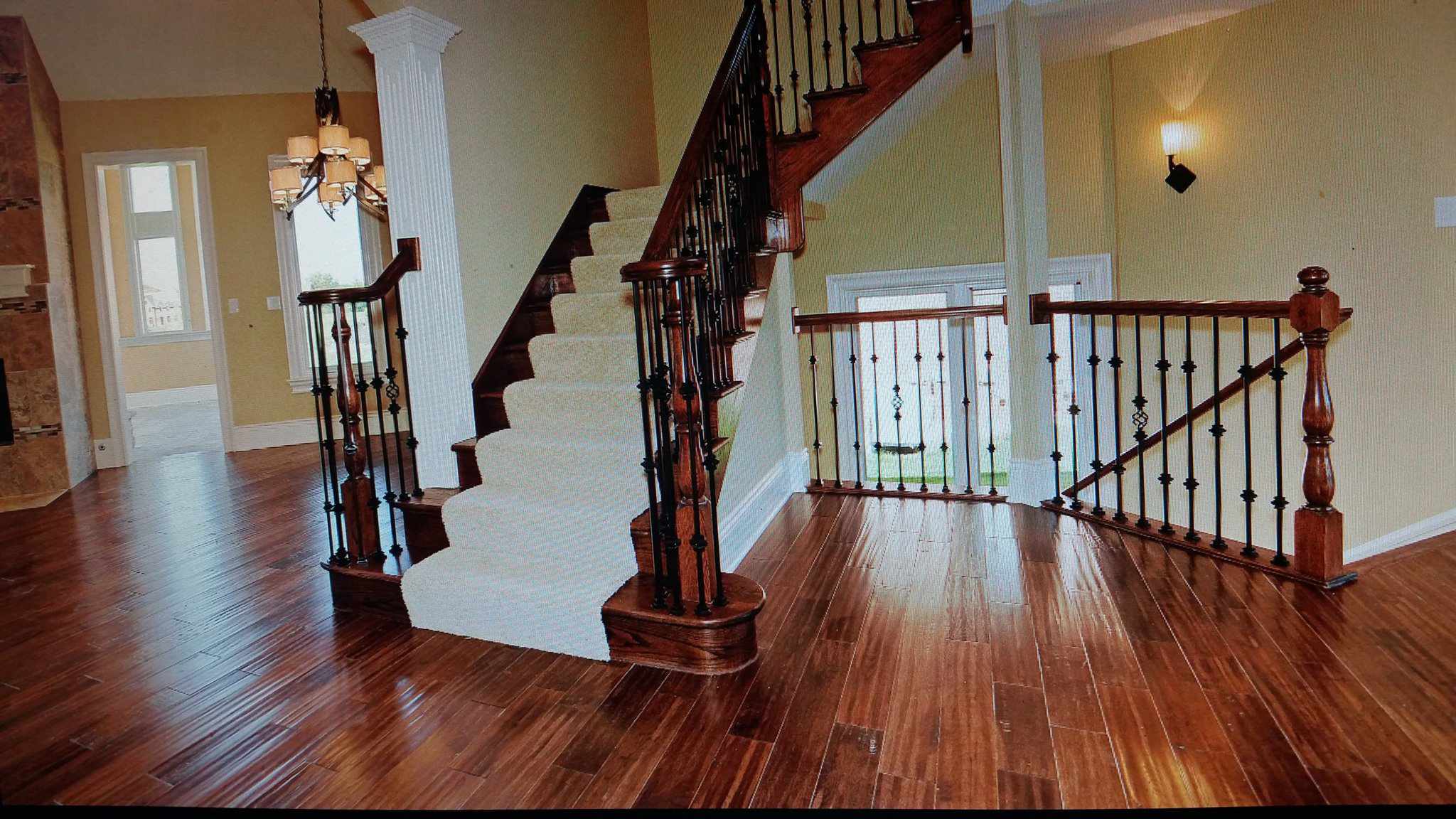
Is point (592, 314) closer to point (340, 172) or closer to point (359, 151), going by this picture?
point (340, 172)

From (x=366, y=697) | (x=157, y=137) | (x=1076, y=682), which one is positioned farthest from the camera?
(x=157, y=137)

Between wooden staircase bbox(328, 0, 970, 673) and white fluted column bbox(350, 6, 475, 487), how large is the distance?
135mm

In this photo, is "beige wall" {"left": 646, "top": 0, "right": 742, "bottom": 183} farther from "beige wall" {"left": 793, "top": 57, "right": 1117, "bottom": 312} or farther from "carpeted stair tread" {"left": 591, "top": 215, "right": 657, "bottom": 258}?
"carpeted stair tread" {"left": 591, "top": 215, "right": 657, "bottom": 258}

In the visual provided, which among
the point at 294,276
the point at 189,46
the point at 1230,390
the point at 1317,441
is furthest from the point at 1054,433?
the point at 189,46

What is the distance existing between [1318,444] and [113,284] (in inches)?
298

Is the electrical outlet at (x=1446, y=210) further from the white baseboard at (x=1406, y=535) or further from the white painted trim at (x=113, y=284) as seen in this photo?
the white painted trim at (x=113, y=284)

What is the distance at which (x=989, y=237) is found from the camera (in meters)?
5.58

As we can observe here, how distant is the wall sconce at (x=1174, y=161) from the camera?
4.76m

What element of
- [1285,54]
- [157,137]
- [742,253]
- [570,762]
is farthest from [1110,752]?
[157,137]

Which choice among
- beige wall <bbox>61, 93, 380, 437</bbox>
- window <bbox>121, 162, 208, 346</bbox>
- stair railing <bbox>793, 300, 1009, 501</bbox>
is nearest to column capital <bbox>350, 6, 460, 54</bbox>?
stair railing <bbox>793, 300, 1009, 501</bbox>

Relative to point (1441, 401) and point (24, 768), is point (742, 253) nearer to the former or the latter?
point (24, 768)

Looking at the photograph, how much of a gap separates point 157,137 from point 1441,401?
8338 millimetres

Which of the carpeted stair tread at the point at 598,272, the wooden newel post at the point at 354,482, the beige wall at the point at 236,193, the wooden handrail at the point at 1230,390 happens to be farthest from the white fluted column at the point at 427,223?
the beige wall at the point at 236,193

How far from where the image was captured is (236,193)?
671 cm
